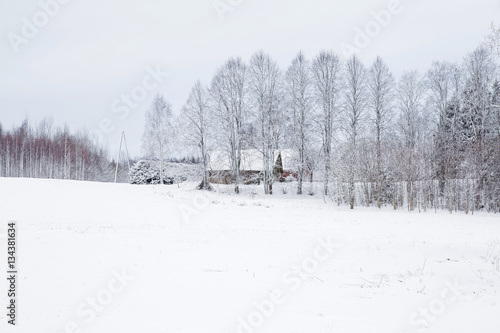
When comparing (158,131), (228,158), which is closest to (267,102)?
(228,158)

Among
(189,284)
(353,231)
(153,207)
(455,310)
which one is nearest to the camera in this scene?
(455,310)

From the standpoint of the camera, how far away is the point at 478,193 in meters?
25.8

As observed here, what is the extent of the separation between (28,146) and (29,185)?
107 ft

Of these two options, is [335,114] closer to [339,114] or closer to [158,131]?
[339,114]

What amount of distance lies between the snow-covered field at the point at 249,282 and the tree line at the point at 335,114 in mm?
15786

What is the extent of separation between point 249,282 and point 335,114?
29.1m

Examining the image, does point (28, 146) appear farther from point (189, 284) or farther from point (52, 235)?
point (189, 284)

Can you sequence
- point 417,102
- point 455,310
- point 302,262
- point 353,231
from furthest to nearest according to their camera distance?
point 417,102 < point 353,231 < point 302,262 < point 455,310

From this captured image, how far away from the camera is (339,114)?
109 ft

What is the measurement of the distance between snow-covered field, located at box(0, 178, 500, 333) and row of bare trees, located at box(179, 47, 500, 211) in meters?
15.3

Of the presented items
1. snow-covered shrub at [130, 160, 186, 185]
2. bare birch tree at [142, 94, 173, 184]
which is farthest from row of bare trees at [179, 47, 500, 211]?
snow-covered shrub at [130, 160, 186, 185]

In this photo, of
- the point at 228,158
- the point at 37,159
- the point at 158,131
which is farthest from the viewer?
the point at 37,159

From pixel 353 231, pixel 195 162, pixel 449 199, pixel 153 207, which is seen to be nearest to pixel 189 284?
pixel 353 231

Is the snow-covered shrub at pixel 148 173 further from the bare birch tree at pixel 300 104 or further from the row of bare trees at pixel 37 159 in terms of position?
the bare birch tree at pixel 300 104
